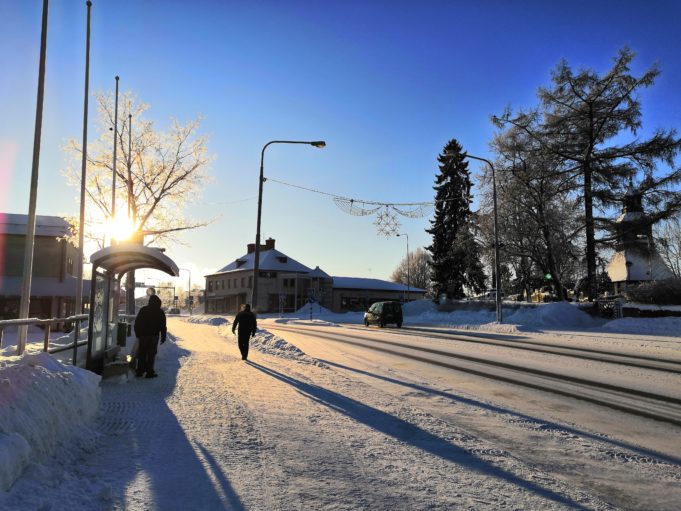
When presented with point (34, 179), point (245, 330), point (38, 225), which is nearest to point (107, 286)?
point (245, 330)

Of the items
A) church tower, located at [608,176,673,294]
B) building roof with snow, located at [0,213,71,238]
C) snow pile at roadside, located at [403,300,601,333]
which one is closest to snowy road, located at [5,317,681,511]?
snow pile at roadside, located at [403,300,601,333]

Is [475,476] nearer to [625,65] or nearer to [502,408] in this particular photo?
[502,408]

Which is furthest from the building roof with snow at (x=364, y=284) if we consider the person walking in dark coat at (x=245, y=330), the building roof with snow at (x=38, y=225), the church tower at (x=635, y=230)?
the person walking in dark coat at (x=245, y=330)

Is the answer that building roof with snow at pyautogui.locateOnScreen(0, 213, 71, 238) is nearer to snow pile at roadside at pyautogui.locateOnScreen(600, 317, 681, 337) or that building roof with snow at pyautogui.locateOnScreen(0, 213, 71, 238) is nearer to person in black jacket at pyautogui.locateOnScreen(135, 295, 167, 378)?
person in black jacket at pyautogui.locateOnScreen(135, 295, 167, 378)

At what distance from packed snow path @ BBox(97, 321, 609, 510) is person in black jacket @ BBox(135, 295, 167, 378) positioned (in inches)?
58.1

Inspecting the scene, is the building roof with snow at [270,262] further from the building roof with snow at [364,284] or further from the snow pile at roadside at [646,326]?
the snow pile at roadside at [646,326]

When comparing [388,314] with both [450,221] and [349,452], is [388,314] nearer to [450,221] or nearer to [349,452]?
[450,221]

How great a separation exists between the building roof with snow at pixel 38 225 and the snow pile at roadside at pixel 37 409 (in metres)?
26.1

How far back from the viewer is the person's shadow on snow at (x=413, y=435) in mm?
4375

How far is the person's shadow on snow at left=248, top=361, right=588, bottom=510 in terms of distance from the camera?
438cm

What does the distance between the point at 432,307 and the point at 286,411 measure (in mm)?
42948

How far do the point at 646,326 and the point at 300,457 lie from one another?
25533mm

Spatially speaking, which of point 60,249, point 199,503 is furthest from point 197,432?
point 60,249

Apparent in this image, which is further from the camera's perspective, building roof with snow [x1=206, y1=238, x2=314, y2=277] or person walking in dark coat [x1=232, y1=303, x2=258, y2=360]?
building roof with snow [x1=206, y1=238, x2=314, y2=277]
